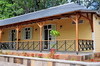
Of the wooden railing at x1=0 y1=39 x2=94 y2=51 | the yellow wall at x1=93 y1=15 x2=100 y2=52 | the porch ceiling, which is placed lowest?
the wooden railing at x1=0 y1=39 x2=94 y2=51

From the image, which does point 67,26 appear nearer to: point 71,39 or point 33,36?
point 71,39

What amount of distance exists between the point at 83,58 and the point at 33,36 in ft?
23.6

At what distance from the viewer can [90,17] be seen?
10.2m

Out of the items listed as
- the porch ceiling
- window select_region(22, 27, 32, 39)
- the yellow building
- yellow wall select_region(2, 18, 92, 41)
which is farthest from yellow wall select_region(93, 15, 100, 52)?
window select_region(22, 27, 32, 39)

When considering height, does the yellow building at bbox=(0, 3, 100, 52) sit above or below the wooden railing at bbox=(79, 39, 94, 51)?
above

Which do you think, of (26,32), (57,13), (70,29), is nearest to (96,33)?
(70,29)

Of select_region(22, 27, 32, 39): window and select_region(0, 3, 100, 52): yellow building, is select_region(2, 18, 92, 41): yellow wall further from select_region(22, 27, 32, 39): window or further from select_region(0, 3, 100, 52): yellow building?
select_region(22, 27, 32, 39): window

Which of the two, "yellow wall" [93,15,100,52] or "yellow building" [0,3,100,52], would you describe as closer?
"yellow building" [0,3,100,52]

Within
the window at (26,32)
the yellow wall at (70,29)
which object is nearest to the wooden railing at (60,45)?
the yellow wall at (70,29)

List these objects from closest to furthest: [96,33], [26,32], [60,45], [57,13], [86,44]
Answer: [86,44] → [57,13] → [96,33] → [60,45] → [26,32]

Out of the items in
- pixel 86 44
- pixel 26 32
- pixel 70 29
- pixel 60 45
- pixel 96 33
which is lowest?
pixel 60 45

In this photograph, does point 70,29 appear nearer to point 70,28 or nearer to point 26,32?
point 70,28

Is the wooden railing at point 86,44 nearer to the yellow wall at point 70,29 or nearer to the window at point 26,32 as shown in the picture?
the yellow wall at point 70,29

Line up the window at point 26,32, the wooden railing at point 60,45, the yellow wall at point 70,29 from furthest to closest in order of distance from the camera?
the window at point 26,32, the yellow wall at point 70,29, the wooden railing at point 60,45
